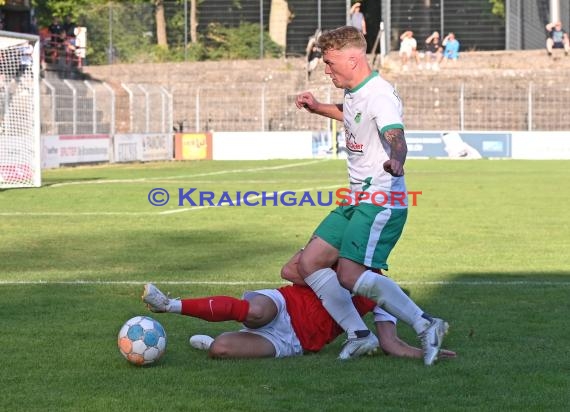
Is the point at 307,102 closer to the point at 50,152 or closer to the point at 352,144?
the point at 352,144

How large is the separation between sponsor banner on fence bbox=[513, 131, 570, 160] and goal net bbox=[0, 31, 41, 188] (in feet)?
70.2

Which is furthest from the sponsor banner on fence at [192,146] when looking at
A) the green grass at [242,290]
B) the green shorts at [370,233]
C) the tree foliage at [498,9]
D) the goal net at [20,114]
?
the green shorts at [370,233]

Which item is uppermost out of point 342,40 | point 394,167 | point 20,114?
point 20,114

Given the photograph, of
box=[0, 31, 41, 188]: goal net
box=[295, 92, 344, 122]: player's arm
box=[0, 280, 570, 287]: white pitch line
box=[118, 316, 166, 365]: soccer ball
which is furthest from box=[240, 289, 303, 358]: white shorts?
box=[0, 31, 41, 188]: goal net

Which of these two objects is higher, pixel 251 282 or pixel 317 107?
pixel 317 107

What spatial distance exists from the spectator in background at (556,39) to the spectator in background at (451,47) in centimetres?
365

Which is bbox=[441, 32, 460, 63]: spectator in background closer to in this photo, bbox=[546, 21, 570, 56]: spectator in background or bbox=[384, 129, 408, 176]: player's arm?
bbox=[546, 21, 570, 56]: spectator in background

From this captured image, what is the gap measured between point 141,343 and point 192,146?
3661 centimetres

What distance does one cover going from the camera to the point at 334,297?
7328 mm

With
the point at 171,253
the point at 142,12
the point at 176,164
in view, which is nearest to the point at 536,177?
the point at 176,164

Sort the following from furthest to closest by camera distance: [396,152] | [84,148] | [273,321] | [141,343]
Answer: [84,148] → [273,321] → [396,152] → [141,343]

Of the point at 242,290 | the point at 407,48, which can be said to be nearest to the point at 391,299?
the point at 242,290

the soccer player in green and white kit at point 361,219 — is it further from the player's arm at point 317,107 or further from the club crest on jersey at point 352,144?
the player's arm at point 317,107

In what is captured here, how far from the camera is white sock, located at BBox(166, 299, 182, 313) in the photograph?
6965 millimetres
